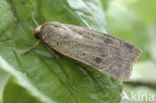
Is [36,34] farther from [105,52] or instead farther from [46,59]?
[105,52]

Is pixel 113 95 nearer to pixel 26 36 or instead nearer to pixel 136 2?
pixel 26 36

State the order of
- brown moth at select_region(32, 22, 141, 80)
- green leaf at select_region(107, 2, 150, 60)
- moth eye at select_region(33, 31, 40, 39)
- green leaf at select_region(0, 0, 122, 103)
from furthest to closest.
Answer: green leaf at select_region(107, 2, 150, 60) → brown moth at select_region(32, 22, 141, 80) → moth eye at select_region(33, 31, 40, 39) → green leaf at select_region(0, 0, 122, 103)

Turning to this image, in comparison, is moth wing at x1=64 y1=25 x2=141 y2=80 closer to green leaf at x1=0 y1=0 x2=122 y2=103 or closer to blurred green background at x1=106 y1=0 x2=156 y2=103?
green leaf at x1=0 y1=0 x2=122 y2=103

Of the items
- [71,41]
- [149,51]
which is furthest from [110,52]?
[149,51]

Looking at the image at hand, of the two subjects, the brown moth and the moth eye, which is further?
the brown moth

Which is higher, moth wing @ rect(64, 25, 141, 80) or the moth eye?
the moth eye

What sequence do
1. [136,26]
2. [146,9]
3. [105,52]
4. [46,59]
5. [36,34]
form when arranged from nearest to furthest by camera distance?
[46,59]
[36,34]
[105,52]
[146,9]
[136,26]

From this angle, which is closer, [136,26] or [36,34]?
[36,34]

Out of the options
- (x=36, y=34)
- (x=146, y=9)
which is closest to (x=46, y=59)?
(x=36, y=34)

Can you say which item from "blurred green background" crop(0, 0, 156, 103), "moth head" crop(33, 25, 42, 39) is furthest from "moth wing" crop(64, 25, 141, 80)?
"blurred green background" crop(0, 0, 156, 103)
